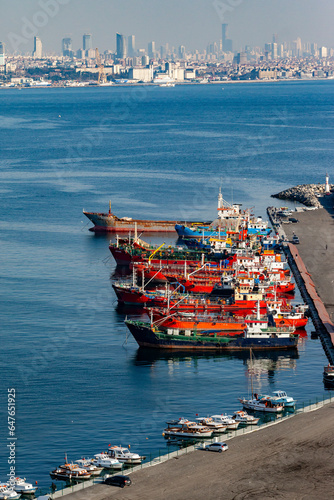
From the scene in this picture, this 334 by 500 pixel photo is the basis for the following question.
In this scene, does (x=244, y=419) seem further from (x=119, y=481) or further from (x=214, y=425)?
(x=119, y=481)

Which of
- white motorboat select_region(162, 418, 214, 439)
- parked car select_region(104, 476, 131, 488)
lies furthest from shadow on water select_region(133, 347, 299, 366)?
parked car select_region(104, 476, 131, 488)

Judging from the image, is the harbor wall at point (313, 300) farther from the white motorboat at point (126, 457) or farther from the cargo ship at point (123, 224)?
the white motorboat at point (126, 457)

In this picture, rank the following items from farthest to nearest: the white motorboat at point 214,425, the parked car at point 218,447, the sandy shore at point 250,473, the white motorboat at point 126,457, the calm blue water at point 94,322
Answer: the calm blue water at point 94,322 → the white motorboat at point 214,425 → the parked car at point 218,447 → the white motorboat at point 126,457 → the sandy shore at point 250,473

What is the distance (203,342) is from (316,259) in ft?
71.4

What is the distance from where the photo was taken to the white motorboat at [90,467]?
108ft

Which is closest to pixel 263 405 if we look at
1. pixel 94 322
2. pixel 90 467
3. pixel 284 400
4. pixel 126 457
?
pixel 284 400

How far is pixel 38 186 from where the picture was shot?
11450 cm

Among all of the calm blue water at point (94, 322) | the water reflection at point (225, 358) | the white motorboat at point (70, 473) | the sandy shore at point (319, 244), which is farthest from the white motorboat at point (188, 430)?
the sandy shore at point (319, 244)

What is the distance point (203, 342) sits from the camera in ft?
165

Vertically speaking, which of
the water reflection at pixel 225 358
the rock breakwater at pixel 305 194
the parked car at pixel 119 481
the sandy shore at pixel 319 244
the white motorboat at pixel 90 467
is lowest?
the water reflection at pixel 225 358

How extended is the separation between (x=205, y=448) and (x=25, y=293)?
29344 millimetres

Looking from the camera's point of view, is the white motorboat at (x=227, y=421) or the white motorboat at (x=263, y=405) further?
the white motorboat at (x=263, y=405)

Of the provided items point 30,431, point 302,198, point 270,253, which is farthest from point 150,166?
point 30,431

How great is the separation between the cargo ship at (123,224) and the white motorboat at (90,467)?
167 feet
